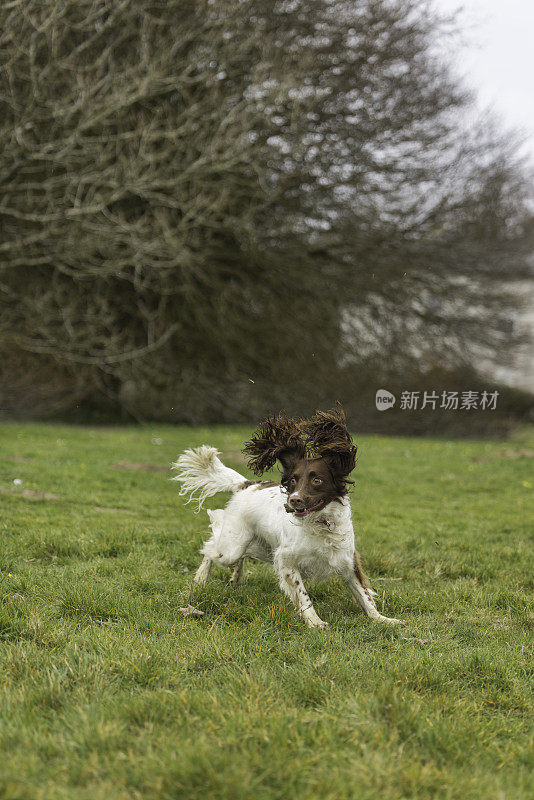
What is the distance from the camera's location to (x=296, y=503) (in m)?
3.70

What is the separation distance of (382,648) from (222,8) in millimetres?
14729

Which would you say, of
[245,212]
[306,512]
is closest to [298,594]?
[306,512]

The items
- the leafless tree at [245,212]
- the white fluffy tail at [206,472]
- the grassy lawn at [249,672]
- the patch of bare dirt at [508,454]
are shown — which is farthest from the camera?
the leafless tree at [245,212]

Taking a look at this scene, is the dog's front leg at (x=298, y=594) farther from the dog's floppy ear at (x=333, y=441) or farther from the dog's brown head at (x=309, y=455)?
the dog's floppy ear at (x=333, y=441)

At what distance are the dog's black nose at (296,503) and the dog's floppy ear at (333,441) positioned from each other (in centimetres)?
34

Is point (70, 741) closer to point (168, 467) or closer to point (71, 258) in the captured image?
point (168, 467)

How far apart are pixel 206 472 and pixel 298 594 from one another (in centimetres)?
123

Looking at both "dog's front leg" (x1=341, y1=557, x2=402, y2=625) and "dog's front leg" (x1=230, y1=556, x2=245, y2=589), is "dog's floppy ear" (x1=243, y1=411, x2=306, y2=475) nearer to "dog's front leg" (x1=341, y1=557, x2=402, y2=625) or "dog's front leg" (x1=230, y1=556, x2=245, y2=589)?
"dog's front leg" (x1=341, y1=557, x2=402, y2=625)

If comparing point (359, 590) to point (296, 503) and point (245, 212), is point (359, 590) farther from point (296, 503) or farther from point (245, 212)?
point (245, 212)

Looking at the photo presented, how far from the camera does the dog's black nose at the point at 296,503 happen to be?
145 inches

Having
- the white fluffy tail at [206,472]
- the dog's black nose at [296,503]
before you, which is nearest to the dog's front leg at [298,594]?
the dog's black nose at [296,503]

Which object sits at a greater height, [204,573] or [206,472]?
[206,472]

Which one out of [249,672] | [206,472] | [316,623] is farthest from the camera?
[206,472]

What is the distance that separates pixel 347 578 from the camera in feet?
13.4
